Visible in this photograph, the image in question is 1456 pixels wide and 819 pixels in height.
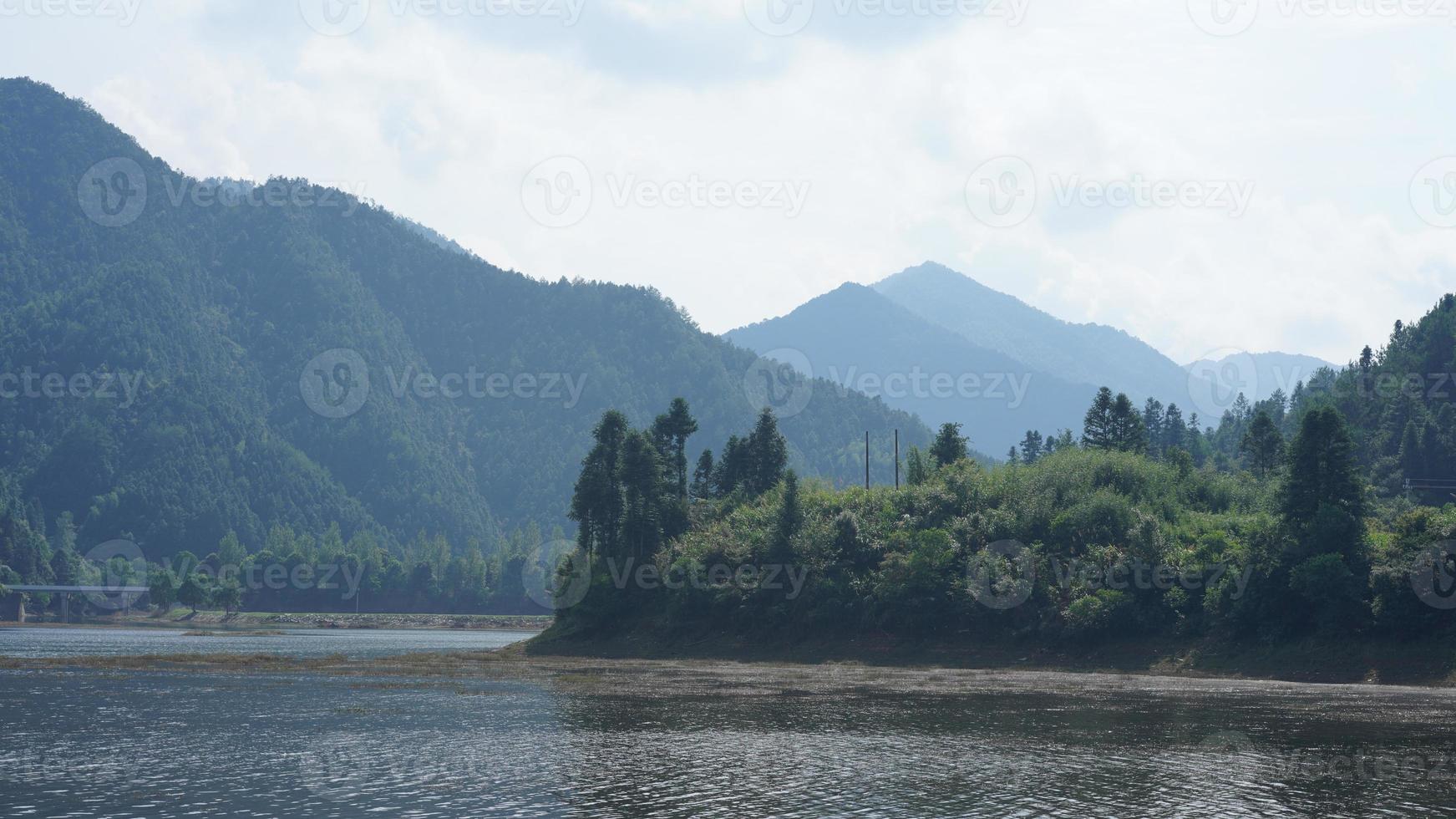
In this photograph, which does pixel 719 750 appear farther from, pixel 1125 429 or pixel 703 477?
pixel 1125 429

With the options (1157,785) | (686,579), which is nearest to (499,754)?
(1157,785)

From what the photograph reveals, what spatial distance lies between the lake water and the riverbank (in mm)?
5986

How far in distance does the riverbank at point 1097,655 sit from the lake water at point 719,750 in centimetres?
599

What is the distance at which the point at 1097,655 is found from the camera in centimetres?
9744

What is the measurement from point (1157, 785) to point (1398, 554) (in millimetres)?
56499

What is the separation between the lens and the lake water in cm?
3819

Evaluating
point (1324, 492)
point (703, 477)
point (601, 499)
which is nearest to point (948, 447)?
→ point (703, 477)

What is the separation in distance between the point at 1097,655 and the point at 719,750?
5649 cm

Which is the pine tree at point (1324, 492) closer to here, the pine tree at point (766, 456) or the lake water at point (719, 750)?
the lake water at point (719, 750)

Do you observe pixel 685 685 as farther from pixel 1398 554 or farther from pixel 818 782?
pixel 1398 554

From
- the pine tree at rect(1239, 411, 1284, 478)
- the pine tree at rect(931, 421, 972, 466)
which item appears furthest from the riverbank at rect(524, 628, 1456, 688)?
the pine tree at rect(1239, 411, 1284, 478)

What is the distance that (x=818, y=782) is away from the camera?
42375mm

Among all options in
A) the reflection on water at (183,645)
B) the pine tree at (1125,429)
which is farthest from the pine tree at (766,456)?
the pine tree at (1125,429)

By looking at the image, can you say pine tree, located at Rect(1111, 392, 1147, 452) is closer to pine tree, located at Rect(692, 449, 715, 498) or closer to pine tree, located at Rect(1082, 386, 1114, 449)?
pine tree, located at Rect(1082, 386, 1114, 449)
